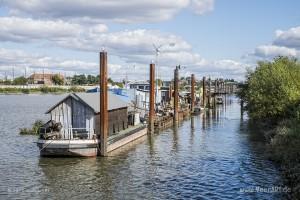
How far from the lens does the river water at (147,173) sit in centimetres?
2677

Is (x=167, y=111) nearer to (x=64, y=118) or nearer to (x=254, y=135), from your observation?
(x=254, y=135)

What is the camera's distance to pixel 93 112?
128 feet

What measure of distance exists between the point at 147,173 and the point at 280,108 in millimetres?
22078

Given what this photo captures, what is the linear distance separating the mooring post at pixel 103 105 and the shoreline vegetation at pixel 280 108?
1311 cm

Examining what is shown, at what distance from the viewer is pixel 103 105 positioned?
37.5 m

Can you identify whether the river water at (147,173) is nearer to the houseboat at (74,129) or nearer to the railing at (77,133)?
the houseboat at (74,129)

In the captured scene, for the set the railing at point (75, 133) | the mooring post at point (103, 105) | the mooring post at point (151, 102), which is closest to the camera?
the mooring post at point (103, 105)

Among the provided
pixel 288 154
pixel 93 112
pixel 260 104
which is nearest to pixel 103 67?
pixel 93 112

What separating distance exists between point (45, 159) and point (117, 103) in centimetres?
1359

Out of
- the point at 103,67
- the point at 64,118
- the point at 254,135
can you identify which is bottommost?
the point at 254,135

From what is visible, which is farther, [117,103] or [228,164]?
[117,103]

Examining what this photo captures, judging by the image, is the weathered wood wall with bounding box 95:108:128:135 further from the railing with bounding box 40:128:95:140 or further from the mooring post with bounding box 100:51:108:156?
the mooring post with bounding box 100:51:108:156

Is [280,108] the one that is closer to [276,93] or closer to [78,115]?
[276,93]

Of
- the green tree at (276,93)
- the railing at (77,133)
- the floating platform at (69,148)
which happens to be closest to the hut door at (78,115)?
the railing at (77,133)
